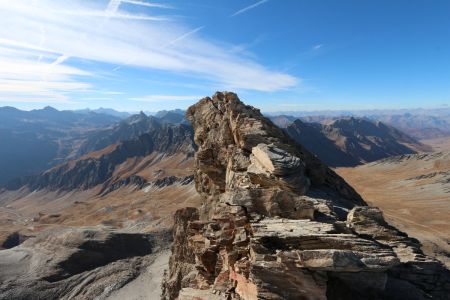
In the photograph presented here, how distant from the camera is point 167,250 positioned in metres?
99.6

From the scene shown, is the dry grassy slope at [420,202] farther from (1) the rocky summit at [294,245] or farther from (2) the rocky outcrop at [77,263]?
(2) the rocky outcrop at [77,263]

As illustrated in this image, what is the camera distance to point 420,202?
138m

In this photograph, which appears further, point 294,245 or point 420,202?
point 420,202

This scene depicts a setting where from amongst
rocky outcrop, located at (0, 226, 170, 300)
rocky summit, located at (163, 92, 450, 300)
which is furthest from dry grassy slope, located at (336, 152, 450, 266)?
rocky outcrop, located at (0, 226, 170, 300)

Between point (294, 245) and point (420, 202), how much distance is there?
139m

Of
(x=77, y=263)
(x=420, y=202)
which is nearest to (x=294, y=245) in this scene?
(x=77, y=263)

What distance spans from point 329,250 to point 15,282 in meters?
83.5

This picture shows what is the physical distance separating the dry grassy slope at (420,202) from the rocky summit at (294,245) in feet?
169

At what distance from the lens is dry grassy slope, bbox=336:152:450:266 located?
9005 centimetres

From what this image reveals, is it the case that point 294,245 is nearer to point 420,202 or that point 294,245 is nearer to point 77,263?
point 77,263

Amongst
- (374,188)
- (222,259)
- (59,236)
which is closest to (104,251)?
(59,236)

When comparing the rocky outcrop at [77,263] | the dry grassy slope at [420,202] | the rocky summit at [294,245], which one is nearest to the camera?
the rocky summit at [294,245]

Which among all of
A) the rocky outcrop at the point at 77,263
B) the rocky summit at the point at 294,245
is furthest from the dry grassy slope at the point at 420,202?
the rocky outcrop at the point at 77,263

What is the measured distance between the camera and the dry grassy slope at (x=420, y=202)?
295ft
